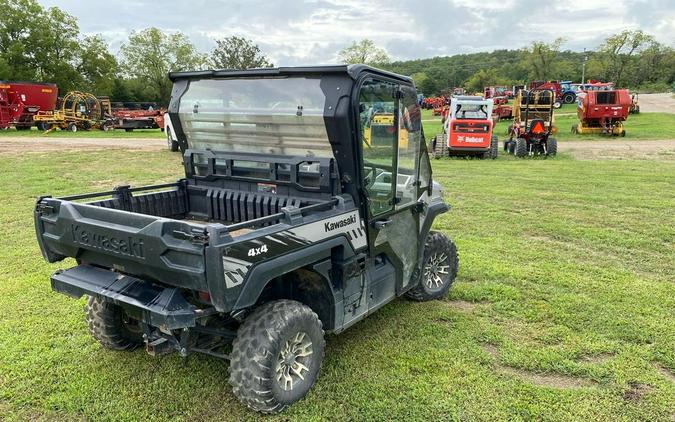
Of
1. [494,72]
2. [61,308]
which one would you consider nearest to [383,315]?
[61,308]

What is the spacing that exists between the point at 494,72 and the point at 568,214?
274 feet

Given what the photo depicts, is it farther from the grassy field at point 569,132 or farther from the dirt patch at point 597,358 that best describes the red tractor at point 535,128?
the dirt patch at point 597,358

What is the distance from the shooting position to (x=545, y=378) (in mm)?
3693

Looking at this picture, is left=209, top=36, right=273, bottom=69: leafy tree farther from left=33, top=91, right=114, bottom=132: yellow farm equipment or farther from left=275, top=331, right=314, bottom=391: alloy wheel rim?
left=275, top=331, right=314, bottom=391: alloy wheel rim

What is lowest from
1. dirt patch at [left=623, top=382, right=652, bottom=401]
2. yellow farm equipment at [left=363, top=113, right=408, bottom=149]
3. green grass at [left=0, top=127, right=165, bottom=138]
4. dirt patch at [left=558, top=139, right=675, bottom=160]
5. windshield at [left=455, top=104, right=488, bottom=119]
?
dirt patch at [left=623, top=382, right=652, bottom=401]

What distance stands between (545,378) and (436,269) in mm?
1583

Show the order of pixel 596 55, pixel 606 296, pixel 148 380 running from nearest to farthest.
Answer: pixel 148 380 → pixel 606 296 → pixel 596 55

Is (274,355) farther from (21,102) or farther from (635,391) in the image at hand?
(21,102)

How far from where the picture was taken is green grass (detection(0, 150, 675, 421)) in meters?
3.29

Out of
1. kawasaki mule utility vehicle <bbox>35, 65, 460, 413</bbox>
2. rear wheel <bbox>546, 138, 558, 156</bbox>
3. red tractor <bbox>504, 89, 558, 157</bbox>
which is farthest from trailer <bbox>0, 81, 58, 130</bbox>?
kawasaki mule utility vehicle <bbox>35, 65, 460, 413</bbox>

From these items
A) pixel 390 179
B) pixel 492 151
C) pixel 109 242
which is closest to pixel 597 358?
pixel 390 179

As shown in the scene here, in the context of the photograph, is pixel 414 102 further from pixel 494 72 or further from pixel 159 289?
pixel 494 72

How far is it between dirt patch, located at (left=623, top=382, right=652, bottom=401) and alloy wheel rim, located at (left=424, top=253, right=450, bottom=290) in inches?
74.2

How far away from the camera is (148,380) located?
140 inches
